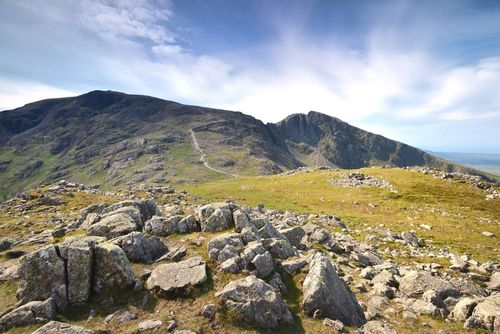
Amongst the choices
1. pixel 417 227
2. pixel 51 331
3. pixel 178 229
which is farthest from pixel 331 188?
pixel 51 331

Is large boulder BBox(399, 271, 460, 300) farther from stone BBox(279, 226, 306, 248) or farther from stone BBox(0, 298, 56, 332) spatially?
stone BBox(0, 298, 56, 332)

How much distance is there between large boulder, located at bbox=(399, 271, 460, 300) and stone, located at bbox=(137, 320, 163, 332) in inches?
689

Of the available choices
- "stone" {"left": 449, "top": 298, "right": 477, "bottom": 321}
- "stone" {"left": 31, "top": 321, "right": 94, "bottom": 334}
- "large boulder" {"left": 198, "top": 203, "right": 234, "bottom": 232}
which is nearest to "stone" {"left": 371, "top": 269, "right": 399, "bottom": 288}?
"stone" {"left": 449, "top": 298, "right": 477, "bottom": 321}

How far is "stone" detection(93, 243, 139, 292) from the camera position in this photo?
1683 cm

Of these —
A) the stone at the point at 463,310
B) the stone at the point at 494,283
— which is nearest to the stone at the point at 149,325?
the stone at the point at 463,310

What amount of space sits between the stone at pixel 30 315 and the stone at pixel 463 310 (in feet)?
77.6

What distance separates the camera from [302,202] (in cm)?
6875

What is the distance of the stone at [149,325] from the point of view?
14.3 metres

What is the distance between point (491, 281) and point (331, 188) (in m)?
57.7

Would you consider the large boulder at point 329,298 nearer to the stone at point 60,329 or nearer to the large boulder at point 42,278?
the stone at point 60,329

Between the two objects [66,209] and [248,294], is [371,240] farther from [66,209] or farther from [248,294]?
[66,209]

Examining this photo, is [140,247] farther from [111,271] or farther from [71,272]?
[71,272]

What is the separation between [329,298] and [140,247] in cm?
1360

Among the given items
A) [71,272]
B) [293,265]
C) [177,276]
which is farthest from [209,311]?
[71,272]
